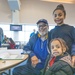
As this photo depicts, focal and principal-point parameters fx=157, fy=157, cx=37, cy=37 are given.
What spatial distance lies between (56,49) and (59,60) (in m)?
0.13

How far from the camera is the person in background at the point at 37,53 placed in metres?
1.77

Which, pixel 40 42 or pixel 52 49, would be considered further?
pixel 40 42

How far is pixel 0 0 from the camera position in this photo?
7.90 m

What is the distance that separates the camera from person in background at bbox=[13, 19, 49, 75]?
177cm

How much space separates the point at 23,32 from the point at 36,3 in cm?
164

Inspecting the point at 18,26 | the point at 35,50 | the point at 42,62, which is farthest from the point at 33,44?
the point at 18,26

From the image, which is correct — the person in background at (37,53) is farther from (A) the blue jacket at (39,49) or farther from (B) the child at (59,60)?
(B) the child at (59,60)

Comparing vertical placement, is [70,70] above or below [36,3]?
below

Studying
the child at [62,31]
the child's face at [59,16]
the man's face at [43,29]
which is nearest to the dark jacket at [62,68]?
the child at [62,31]

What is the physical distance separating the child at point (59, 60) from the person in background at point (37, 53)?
375 mm

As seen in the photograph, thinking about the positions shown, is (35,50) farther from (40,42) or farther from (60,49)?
(60,49)

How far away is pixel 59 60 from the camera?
133 centimetres

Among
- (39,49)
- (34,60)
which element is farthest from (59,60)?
(39,49)

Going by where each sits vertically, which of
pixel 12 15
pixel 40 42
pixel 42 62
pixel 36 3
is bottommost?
pixel 42 62
